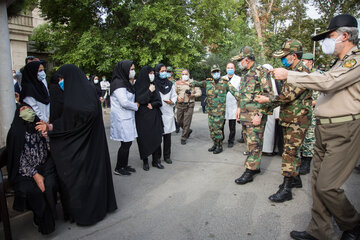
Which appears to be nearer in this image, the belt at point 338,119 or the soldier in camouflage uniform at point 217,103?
the belt at point 338,119

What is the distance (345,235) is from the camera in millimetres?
2461

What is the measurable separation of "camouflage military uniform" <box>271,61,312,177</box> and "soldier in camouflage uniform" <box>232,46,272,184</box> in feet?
1.42

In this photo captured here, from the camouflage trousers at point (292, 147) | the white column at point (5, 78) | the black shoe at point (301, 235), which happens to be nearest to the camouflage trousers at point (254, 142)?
the camouflage trousers at point (292, 147)

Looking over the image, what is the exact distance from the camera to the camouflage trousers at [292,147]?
11.2 feet

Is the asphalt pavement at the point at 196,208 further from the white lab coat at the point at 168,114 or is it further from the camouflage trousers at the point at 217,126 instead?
the camouflage trousers at the point at 217,126

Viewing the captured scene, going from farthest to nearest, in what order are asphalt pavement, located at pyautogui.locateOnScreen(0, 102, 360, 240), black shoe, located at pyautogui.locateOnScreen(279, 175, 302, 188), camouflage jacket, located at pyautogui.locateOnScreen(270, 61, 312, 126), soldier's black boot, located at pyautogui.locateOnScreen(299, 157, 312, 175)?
soldier's black boot, located at pyautogui.locateOnScreen(299, 157, 312, 175), black shoe, located at pyautogui.locateOnScreen(279, 175, 302, 188), camouflage jacket, located at pyautogui.locateOnScreen(270, 61, 312, 126), asphalt pavement, located at pyautogui.locateOnScreen(0, 102, 360, 240)

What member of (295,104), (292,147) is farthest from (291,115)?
(292,147)

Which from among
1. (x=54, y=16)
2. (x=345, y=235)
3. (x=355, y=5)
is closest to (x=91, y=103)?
(x=345, y=235)

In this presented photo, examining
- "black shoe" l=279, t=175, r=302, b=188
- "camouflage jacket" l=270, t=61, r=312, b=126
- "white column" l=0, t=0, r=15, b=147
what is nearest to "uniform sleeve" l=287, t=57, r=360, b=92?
"camouflage jacket" l=270, t=61, r=312, b=126

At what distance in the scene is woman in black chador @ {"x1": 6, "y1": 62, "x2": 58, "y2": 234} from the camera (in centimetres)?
268

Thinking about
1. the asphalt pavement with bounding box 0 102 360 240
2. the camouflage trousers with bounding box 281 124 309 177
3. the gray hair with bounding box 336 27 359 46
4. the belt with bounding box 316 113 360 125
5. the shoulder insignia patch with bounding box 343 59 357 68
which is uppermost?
the gray hair with bounding box 336 27 359 46

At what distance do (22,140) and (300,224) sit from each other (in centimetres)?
316

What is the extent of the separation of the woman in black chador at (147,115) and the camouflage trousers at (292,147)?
86.4 inches

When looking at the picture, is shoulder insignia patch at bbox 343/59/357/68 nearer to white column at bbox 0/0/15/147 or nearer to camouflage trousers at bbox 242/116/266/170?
camouflage trousers at bbox 242/116/266/170
